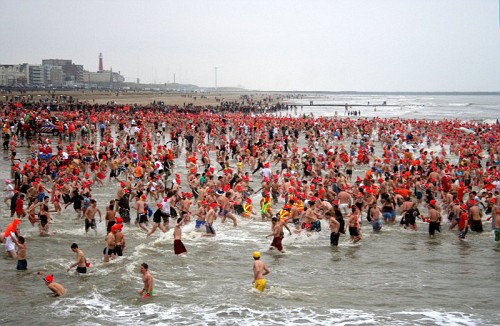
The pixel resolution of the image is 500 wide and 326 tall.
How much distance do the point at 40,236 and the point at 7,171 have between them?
37.1 ft

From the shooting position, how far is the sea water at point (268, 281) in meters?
9.78

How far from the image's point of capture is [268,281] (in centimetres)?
1159

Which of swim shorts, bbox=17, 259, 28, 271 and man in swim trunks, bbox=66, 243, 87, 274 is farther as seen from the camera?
swim shorts, bbox=17, 259, 28, 271

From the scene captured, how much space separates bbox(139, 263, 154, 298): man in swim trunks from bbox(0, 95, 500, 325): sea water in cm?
18

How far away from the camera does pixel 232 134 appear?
43.1 meters

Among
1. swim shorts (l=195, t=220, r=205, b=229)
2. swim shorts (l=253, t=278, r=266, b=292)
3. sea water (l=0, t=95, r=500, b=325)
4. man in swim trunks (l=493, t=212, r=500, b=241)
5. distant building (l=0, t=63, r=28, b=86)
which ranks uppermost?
distant building (l=0, t=63, r=28, b=86)

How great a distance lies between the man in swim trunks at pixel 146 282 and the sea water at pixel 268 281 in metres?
0.18

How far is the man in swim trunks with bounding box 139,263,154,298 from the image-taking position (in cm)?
1038

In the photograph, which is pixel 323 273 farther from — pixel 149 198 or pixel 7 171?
pixel 7 171

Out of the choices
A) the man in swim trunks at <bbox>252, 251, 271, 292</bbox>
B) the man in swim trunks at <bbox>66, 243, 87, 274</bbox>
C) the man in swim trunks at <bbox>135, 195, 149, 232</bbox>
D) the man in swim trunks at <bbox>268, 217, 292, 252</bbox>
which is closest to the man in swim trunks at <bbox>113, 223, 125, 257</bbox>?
the man in swim trunks at <bbox>66, 243, 87, 274</bbox>

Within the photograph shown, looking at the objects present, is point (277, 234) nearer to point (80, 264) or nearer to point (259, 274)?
point (259, 274)

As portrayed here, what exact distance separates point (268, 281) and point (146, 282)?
282cm

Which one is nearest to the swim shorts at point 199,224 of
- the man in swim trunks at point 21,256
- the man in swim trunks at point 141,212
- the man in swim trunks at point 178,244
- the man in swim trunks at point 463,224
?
the man in swim trunks at point 141,212

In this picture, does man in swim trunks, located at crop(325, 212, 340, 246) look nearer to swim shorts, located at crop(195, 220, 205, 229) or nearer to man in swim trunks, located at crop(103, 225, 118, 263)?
swim shorts, located at crop(195, 220, 205, 229)
